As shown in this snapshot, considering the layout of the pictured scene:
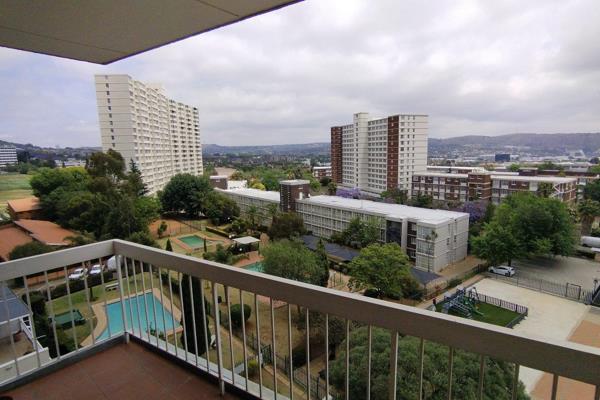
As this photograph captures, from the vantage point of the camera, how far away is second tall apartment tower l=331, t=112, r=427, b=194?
27.9m

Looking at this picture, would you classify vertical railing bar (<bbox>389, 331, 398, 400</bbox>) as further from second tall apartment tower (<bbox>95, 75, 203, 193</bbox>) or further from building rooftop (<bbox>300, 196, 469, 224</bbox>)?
second tall apartment tower (<bbox>95, 75, 203, 193</bbox>)

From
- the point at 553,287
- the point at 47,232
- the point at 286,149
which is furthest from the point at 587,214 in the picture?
the point at 286,149

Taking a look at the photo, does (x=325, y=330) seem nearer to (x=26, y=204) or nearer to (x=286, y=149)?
(x=26, y=204)

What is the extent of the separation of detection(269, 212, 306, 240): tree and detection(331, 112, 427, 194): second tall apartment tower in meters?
15.8

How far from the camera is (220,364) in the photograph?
4.77ft

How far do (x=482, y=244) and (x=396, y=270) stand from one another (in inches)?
223

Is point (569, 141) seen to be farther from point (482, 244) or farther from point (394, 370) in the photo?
point (394, 370)

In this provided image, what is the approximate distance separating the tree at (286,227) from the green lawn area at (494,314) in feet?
23.9

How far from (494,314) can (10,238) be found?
1566cm

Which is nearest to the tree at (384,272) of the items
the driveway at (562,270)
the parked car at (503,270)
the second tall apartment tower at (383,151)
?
the parked car at (503,270)

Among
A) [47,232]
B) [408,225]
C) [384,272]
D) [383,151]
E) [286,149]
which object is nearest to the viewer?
[384,272]

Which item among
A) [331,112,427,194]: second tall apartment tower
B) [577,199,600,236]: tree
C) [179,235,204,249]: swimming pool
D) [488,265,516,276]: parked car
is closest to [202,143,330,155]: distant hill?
[331,112,427,194]: second tall apartment tower

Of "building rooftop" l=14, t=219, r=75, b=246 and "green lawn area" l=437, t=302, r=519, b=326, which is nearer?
"green lawn area" l=437, t=302, r=519, b=326

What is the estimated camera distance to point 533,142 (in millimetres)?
60500
